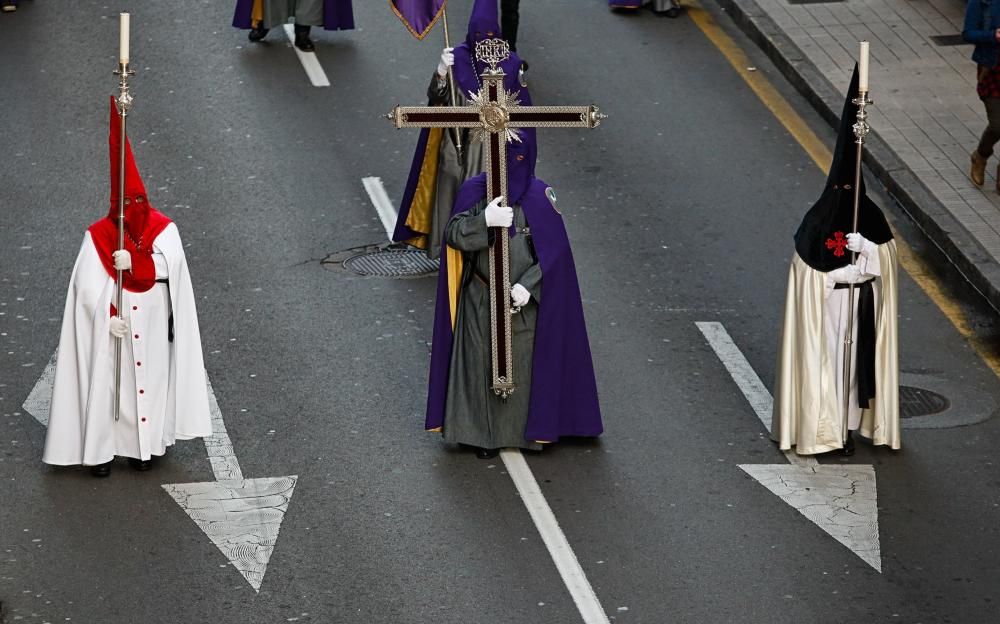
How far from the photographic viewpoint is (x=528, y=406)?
12.2 m

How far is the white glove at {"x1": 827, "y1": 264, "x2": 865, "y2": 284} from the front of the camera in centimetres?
1216

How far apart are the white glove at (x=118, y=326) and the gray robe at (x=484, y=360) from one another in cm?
198

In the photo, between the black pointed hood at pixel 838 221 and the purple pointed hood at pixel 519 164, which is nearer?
the purple pointed hood at pixel 519 164

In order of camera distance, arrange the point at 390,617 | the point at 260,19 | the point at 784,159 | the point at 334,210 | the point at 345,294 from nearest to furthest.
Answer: the point at 390,617 → the point at 345,294 → the point at 334,210 → the point at 784,159 → the point at 260,19

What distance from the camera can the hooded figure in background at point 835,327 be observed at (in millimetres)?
12188

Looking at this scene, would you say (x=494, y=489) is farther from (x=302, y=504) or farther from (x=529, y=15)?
(x=529, y=15)

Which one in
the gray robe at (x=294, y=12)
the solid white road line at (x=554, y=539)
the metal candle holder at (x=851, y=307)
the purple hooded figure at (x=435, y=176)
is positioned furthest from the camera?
the gray robe at (x=294, y=12)

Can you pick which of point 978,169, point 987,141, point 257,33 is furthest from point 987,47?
point 257,33

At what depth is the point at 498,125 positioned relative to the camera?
11.8 meters

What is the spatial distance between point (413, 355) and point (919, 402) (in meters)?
3.44

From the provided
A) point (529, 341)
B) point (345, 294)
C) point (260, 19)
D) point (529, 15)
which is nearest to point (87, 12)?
point (260, 19)

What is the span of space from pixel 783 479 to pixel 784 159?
20.3 feet

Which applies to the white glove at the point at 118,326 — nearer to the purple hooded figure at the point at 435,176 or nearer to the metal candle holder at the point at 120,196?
the metal candle holder at the point at 120,196

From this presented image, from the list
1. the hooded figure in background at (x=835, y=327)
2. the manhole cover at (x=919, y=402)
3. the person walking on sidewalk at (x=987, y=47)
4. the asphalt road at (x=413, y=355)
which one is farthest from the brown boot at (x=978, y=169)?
the hooded figure in background at (x=835, y=327)
